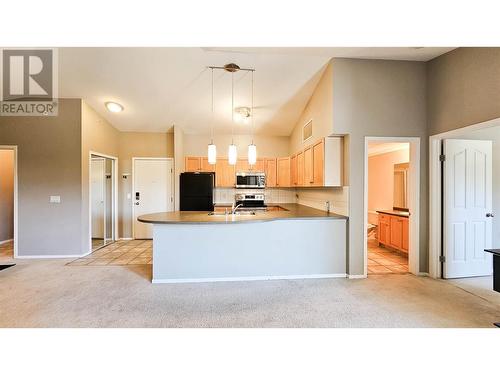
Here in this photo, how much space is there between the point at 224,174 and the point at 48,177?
3338mm

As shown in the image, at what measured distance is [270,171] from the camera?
5805 millimetres

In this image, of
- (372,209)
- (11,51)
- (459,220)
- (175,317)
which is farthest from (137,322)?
(372,209)

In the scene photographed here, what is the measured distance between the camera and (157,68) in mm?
3605

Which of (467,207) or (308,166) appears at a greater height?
(308,166)

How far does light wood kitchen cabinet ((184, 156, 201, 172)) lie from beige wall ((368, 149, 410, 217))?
4441 mm

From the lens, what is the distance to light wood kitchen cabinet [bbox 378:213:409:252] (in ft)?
14.1

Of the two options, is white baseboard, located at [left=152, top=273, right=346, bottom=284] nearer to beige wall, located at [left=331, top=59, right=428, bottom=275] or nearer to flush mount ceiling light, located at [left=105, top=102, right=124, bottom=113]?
beige wall, located at [left=331, top=59, right=428, bottom=275]

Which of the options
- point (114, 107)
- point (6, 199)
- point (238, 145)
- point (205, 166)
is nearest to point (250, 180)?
point (238, 145)

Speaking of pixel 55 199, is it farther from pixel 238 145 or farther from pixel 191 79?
pixel 238 145

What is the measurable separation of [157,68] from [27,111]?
8.96 feet

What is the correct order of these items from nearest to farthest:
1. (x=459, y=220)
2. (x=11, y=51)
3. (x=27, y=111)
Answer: (x=11, y=51) < (x=459, y=220) < (x=27, y=111)
